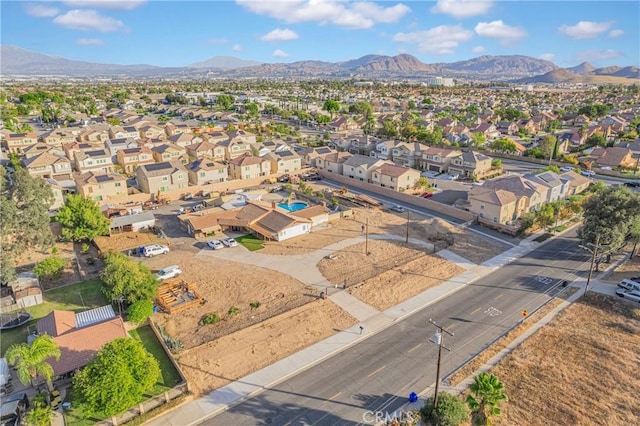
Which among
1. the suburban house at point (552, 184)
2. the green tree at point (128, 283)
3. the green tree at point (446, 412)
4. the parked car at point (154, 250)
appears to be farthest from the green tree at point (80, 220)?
the suburban house at point (552, 184)

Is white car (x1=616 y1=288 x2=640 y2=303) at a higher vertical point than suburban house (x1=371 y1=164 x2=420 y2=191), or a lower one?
lower

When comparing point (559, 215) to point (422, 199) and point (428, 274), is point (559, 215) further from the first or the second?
point (428, 274)

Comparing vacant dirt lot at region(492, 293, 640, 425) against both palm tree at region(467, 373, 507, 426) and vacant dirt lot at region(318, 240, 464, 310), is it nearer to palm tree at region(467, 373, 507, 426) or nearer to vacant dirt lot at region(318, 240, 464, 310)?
palm tree at region(467, 373, 507, 426)

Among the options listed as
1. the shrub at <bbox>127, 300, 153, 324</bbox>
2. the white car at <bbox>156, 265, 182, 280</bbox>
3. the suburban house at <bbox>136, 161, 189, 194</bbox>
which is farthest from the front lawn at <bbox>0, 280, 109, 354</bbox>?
the suburban house at <bbox>136, 161, 189, 194</bbox>

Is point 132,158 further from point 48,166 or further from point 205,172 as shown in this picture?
point 205,172

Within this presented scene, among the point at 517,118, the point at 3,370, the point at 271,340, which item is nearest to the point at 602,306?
the point at 271,340

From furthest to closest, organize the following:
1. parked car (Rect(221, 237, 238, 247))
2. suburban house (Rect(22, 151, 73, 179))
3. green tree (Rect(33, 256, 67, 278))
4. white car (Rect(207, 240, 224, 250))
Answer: suburban house (Rect(22, 151, 73, 179))
parked car (Rect(221, 237, 238, 247))
white car (Rect(207, 240, 224, 250))
green tree (Rect(33, 256, 67, 278))

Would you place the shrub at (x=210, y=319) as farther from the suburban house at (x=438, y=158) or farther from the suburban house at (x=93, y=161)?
the suburban house at (x=438, y=158)
